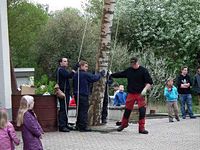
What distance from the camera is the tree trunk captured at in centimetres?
1453

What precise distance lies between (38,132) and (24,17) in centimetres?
3673

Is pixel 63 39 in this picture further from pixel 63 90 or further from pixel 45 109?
pixel 45 109

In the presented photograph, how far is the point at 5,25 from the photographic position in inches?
535

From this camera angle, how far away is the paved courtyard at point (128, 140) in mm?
11383

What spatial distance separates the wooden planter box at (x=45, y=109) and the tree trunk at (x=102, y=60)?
1.27m

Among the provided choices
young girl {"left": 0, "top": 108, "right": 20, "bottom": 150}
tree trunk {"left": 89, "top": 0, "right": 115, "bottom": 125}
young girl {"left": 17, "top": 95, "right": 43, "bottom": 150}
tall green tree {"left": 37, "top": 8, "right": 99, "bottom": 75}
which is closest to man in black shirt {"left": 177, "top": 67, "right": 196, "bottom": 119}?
tree trunk {"left": 89, "top": 0, "right": 115, "bottom": 125}

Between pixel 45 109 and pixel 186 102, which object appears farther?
pixel 186 102

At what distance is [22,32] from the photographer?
43.4 meters

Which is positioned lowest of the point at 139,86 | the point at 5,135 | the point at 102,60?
the point at 5,135

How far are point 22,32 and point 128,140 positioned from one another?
31985mm

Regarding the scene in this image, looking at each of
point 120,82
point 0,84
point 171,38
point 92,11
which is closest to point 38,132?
point 0,84

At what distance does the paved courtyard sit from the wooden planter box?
32 centimetres

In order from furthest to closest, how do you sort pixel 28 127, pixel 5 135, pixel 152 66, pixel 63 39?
pixel 63 39
pixel 152 66
pixel 28 127
pixel 5 135

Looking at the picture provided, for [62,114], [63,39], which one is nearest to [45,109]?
[62,114]
